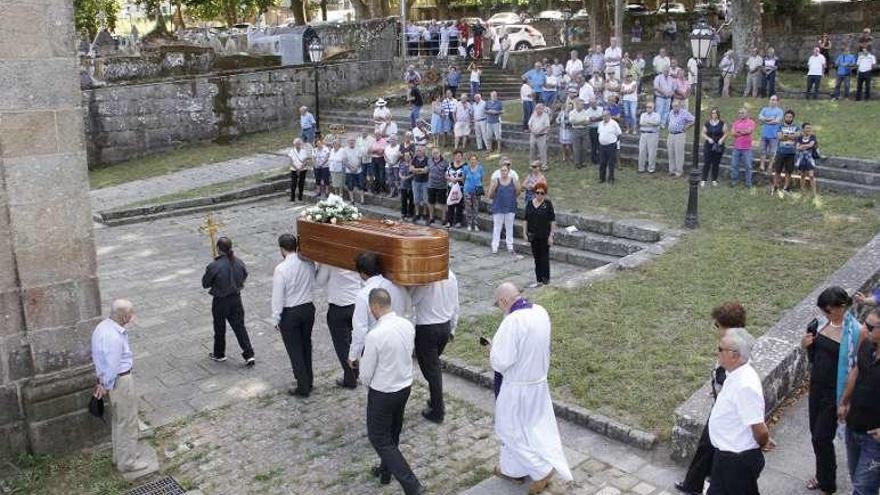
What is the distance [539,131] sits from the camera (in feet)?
58.4

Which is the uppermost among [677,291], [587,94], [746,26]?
A: [746,26]

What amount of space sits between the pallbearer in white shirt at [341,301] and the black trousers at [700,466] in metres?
3.46

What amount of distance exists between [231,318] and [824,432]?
6178mm

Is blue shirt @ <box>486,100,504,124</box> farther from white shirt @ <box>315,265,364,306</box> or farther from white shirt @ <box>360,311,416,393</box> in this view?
white shirt @ <box>360,311,416,393</box>

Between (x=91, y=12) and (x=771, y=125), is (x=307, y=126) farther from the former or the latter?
(x=91, y=12)

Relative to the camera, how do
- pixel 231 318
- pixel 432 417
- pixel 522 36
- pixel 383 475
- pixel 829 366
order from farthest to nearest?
pixel 522 36, pixel 231 318, pixel 432 417, pixel 383 475, pixel 829 366

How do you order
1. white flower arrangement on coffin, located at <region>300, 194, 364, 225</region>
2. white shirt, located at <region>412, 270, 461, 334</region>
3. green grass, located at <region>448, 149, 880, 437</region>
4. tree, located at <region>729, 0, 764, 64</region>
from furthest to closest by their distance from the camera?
tree, located at <region>729, 0, 764, 64</region>
white flower arrangement on coffin, located at <region>300, 194, 364, 225</region>
green grass, located at <region>448, 149, 880, 437</region>
white shirt, located at <region>412, 270, 461, 334</region>

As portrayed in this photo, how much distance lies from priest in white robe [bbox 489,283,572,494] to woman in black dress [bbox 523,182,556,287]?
5.53 m

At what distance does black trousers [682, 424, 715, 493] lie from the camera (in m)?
5.75

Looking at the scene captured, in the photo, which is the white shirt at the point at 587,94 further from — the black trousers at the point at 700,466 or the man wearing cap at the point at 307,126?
the black trousers at the point at 700,466

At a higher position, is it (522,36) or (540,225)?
(522,36)

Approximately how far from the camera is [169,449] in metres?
7.27

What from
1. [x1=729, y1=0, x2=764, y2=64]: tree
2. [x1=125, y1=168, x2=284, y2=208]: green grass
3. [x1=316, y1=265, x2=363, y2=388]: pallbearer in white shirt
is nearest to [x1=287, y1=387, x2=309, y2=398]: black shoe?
[x1=316, y1=265, x2=363, y2=388]: pallbearer in white shirt

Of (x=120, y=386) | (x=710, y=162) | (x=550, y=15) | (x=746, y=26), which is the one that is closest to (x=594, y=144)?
(x=710, y=162)
